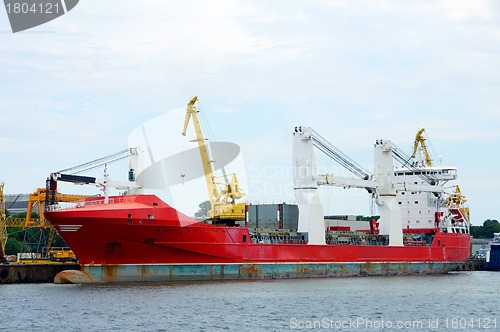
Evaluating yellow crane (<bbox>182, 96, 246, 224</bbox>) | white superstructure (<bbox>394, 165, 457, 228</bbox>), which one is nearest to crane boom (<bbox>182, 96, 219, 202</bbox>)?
yellow crane (<bbox>182, 96, 246, 224</bbox>)

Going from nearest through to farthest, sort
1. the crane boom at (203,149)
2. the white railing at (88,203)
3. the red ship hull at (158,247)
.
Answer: the red ship hull at (158,247) < the white railing at (88,203) < the crane boom at (203,149)

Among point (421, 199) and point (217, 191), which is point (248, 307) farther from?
point (421, 199)

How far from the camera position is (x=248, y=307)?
3425 cm

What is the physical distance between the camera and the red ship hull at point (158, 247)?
42094 millimetres

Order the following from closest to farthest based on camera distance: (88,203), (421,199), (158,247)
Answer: (158,247) → (88,203) → (421,199)

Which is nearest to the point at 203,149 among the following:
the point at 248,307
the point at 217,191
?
the point at 217,191

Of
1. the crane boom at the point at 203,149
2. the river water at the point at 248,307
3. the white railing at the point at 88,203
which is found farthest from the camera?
the crane boom at the point at 203,149

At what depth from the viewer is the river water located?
29.6 m

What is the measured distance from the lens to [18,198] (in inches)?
5295

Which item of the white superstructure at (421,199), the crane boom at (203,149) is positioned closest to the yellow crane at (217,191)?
the crane boom at (203,149)

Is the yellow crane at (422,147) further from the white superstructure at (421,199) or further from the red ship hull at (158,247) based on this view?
the red ship hull at (158,247)

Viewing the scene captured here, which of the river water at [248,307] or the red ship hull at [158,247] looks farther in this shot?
the red ship hull at [158,247]

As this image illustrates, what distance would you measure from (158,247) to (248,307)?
10622 millimetres

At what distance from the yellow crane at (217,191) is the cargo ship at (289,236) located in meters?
0.15
